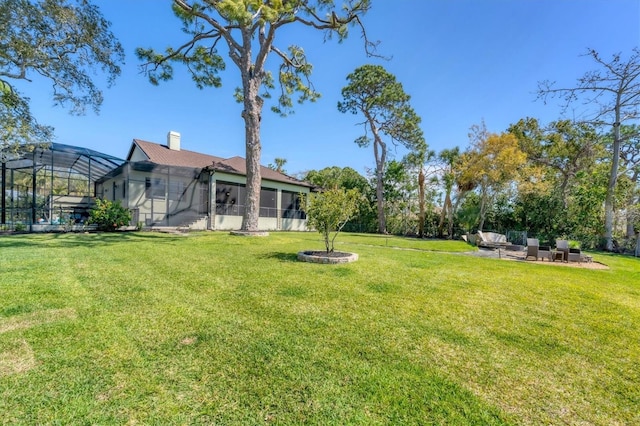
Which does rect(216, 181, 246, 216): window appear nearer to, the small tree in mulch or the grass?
the small tree in mulch

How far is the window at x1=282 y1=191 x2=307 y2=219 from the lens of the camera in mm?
20880

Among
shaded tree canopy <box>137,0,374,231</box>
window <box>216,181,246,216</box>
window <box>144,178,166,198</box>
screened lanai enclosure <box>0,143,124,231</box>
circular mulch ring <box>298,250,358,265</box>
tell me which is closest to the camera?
circular mulch ring <box>298,250,358,265</box>

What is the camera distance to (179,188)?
1655cm

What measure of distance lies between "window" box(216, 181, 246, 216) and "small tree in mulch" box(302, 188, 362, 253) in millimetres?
11283

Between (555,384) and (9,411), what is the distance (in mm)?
4080

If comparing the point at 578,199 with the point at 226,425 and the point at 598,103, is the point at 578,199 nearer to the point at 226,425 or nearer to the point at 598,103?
the point at 598,103

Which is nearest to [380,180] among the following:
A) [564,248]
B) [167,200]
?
[564,248]

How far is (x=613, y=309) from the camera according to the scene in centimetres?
433

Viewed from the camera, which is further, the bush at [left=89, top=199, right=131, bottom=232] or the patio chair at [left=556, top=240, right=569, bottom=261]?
the bush at [left=89, top=199, right=131, bottom=232]

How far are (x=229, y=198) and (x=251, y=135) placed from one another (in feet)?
22.1

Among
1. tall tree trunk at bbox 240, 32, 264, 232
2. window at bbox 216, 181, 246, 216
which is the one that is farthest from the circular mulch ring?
window at bbox 216, 181, 246, 216

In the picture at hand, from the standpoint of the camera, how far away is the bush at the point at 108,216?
1216 centimetres

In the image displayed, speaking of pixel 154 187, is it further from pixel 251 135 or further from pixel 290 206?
pixel 290 206

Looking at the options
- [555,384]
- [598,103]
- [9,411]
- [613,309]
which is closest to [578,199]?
[598,103]
